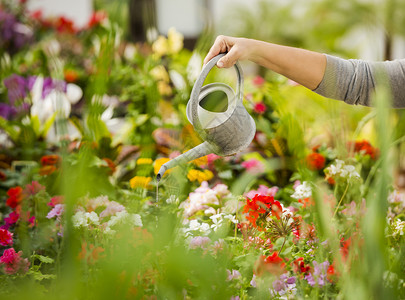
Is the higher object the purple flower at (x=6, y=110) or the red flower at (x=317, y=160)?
the red flower at (x=317, y=160)

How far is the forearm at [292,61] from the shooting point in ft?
3.14

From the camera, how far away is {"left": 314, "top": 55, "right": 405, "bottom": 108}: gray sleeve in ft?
3.56

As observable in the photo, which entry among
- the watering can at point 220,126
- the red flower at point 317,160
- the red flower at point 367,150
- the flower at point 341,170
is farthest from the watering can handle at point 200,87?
the red flower at point 367,150

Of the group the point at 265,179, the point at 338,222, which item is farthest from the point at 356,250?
the point at 265,179

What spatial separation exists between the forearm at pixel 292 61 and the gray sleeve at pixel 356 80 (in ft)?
0.08

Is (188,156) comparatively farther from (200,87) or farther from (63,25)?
(63,25)

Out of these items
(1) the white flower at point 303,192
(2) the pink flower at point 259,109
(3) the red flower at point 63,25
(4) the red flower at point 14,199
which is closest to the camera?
(1) the white flower at point 303,192

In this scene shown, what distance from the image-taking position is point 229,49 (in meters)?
0.90

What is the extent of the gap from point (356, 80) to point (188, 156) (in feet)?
1.64

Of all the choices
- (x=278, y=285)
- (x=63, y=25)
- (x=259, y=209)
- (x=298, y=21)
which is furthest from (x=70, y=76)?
(x=298, y=21)

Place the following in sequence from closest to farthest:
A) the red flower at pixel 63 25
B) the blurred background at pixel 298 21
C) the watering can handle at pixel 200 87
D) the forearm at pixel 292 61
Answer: the watering can handle at pixel 200 87
the forearm at pixel 292 61
the red flower at pixel 63 25
the blurred background at pixel 298 21

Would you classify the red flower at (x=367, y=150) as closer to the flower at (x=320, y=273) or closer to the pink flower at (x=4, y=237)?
the flower at (x=320, y=273)

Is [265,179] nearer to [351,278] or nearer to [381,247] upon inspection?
[351,278]

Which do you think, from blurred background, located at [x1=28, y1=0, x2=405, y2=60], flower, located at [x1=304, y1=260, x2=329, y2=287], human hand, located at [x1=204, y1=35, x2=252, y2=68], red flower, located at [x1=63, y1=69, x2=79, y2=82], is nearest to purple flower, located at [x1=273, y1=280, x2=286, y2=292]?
flower, located at [x1=304, y1=260, x2=329, y2=287]
